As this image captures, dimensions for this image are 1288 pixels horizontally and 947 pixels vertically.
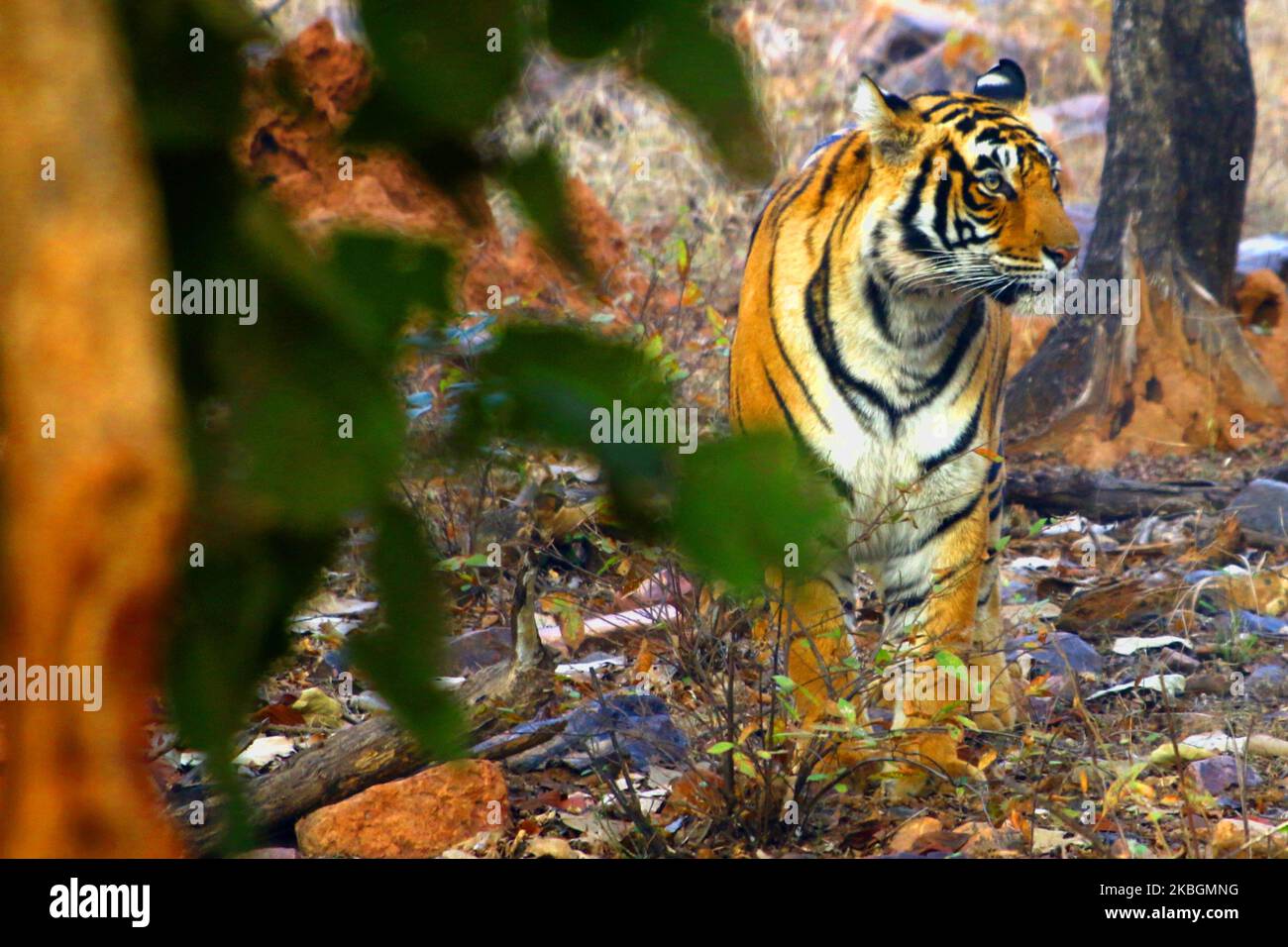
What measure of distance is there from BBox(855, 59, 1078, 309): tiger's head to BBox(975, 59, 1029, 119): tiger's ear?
203mm

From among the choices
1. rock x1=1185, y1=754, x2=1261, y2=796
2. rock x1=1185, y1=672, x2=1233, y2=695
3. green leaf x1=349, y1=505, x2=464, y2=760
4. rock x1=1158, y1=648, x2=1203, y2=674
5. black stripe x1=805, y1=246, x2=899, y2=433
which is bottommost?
rock x1=1185, y1=754, x2=1261, y2=796

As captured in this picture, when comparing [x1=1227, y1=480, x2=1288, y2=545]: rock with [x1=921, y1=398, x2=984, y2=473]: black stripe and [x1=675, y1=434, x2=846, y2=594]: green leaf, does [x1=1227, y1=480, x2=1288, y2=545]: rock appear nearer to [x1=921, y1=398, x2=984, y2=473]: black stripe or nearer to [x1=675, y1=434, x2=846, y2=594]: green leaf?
[x1=921, y1=398, x2=984, y2=473]: black stripe

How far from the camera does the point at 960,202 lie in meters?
4.43

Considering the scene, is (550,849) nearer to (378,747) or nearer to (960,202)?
(378,747)

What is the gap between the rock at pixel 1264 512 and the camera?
20.9ft

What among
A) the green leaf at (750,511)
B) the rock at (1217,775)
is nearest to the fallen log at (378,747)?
the rock at (1217,775)

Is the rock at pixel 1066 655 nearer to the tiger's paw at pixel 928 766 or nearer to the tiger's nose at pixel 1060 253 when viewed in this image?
the tiger's paw at pixel 928 766

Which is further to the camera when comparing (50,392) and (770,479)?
(770,479)

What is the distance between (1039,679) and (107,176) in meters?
3.73

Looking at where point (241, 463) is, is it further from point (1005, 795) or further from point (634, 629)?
point (634, 629)

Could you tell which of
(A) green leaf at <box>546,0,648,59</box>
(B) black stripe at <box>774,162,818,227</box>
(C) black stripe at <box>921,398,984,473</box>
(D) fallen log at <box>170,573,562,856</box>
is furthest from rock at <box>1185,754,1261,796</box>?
(A) green leaf at <box>546,0,648,59</box>

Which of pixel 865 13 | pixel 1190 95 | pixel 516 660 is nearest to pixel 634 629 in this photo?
pixel 516 660

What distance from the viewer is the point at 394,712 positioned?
932 mm

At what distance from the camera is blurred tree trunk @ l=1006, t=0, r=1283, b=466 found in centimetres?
782
